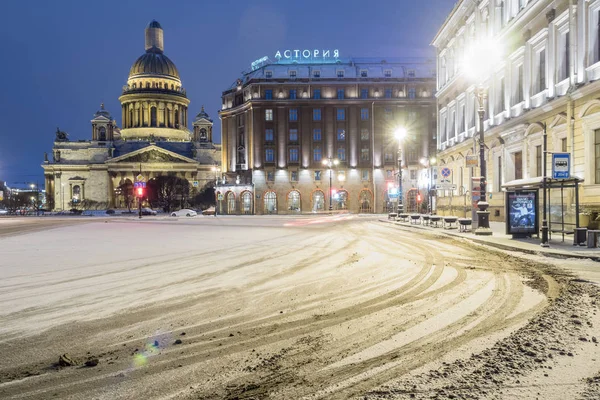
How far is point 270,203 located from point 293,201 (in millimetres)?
3826

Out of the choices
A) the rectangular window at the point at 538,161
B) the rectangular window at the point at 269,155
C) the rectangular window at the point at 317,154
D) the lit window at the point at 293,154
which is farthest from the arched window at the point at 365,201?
the rectangular window at the point at 538,161

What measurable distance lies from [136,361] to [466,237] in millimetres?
19208

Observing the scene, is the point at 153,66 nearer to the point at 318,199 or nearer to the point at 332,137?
the point at 332,137

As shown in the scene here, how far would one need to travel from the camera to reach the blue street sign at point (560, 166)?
56.1 ft

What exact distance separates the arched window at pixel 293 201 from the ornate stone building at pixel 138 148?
132 feet

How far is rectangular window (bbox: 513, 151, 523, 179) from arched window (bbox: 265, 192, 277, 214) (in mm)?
48588

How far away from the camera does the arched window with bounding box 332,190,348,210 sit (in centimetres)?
7688

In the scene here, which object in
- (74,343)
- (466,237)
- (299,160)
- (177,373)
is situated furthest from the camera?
(299,160)

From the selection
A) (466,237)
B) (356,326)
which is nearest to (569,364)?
(356,326)

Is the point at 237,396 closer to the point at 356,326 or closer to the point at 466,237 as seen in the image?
the point at 356,326

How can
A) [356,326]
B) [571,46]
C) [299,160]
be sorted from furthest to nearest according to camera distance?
[299,160] < [571,46] < [356,326]

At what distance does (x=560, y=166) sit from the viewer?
56.3ft

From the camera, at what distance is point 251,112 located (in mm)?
77625

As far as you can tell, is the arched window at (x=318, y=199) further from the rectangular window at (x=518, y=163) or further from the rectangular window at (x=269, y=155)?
the rectangular window at (x=518, y=163)
